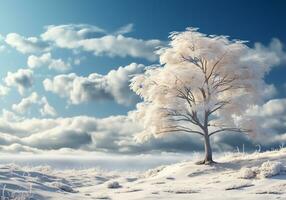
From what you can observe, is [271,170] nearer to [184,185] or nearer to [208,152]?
[184,185]

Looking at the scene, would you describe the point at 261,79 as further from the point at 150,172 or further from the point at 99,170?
the point at 99,170

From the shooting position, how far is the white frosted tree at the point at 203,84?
3117 cm

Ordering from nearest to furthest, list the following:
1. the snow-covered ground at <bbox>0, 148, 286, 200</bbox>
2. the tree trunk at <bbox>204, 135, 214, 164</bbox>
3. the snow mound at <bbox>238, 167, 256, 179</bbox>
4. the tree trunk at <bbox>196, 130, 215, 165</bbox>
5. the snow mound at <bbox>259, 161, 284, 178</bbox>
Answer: the snow-covered ground at <bbox>0, 148, 286, 200</bbox>, the snow mound at <bbox>259, 161, 284, 178</bbox>, the snow mound at <bbox>238, 167, 256, 179</bbox>, the tree trunk at <bbox>196, 130, 215, 165</bbox>, the tree trunk at <bbox>204, 135, 214, 164</bbox>

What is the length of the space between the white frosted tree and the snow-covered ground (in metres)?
3.03

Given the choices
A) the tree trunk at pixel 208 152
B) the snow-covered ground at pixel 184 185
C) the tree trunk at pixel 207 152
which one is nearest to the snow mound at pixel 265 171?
the snow-covered ground at pixel 184 185

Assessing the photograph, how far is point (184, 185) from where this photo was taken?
72.0 ft

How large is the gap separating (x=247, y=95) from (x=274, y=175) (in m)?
10.9

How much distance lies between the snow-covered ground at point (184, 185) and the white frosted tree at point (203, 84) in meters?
3.03

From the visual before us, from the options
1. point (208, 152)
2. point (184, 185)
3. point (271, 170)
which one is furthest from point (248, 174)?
point (208, 152)

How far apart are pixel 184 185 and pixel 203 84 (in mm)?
10612

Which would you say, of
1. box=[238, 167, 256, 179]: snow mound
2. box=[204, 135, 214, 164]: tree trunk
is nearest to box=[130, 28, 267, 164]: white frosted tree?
box=[204, 135, 214, 164]: tree trunk

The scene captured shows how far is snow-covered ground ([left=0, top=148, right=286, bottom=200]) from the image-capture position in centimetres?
1652

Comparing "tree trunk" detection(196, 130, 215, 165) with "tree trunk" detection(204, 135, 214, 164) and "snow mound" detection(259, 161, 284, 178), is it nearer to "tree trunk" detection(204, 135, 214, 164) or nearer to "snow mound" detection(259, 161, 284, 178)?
"tree trunk" detection(204, 135, 214, 164)

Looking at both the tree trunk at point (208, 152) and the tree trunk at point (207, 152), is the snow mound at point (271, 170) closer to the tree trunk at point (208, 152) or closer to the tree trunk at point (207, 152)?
the tree trunk at point (207, 152)
